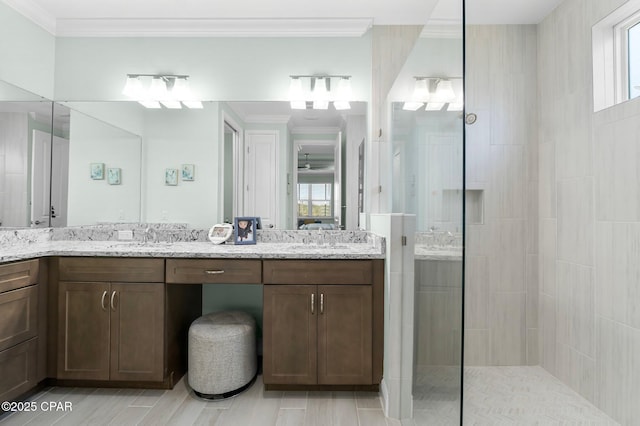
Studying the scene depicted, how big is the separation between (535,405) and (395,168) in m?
1.55

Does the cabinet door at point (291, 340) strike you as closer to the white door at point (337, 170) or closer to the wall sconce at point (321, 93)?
the white door at point (337, 170)

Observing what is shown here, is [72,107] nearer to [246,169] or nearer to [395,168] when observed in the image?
[246,169]

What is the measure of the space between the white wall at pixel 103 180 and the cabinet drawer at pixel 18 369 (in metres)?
1.01

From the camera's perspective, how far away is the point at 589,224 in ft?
6.36

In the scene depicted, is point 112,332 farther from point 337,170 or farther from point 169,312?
point 337,170

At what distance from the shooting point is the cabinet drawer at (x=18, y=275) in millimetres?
1814

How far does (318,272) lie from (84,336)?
1482 millimetres

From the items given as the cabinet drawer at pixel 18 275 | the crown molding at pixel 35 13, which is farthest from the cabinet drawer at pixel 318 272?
the crown molding at pixel 35 13

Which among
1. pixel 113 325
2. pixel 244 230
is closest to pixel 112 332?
pixel 113 325

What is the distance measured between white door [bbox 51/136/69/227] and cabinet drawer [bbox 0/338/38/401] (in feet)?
3.29

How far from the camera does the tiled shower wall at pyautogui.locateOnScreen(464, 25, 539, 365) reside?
2.35 metres

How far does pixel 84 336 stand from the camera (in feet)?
6.72

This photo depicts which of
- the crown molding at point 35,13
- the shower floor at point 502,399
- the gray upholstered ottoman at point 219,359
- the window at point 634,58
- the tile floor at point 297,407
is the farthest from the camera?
the crown molding at point 35,13

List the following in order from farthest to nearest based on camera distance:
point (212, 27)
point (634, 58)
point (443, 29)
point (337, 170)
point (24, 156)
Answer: point (337, 170) < point (212, 27) < point (24, 156) < point (634, 58) < point (443, 29)
